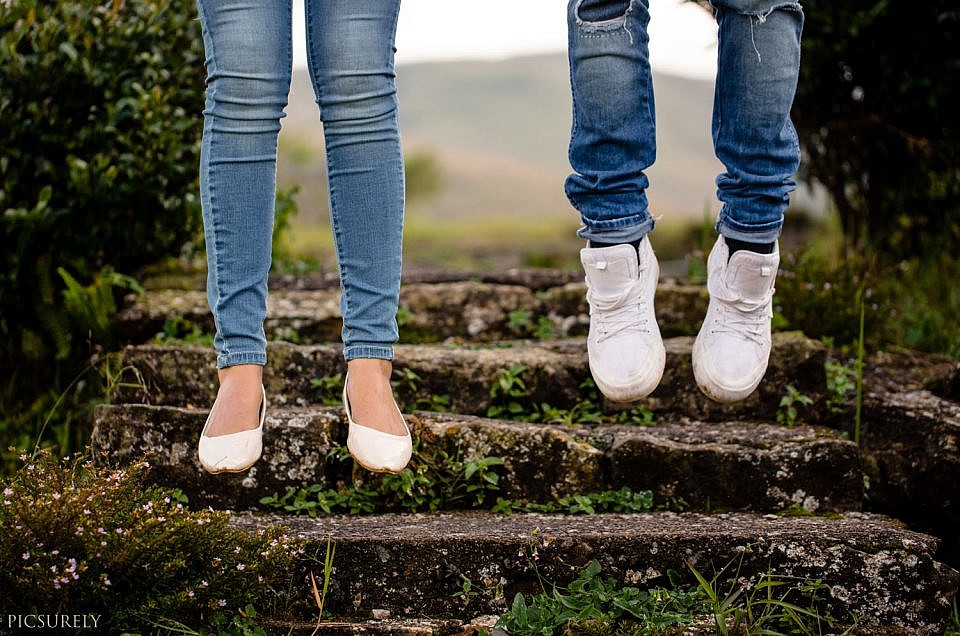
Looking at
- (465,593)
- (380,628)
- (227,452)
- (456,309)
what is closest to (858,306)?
(456,309)

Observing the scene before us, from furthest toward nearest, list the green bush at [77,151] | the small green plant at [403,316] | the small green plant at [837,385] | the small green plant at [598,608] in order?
the small green plant at [403,316], the green bush at [77,151], the small green plant at [837,385], the small green plant at [598,608]

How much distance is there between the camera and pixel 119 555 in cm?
179

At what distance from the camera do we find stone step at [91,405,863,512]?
247cm

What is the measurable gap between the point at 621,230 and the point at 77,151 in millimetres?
2116

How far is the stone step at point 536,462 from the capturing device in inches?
97.4

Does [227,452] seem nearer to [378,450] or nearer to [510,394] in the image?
[378,450]

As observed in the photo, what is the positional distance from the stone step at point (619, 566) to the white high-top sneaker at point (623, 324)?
35cm

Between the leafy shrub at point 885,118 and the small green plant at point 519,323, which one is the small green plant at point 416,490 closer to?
the small green plant at point 519,323

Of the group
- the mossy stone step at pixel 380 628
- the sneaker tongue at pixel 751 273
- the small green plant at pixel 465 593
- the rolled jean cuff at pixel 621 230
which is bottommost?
the mossy stone step at pixel 380 628

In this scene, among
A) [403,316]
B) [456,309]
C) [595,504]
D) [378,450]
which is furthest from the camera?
[456,309]

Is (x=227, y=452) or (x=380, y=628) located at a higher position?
(x=227, y=452)

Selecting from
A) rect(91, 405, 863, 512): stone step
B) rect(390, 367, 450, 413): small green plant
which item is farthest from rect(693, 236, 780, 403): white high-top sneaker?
rect(390, 367, 450, 413): small green plant

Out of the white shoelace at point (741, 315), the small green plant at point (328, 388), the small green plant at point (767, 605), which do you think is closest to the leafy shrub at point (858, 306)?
the white shoelace at point (741, 315)

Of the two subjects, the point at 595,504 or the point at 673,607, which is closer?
the point at 673,607
